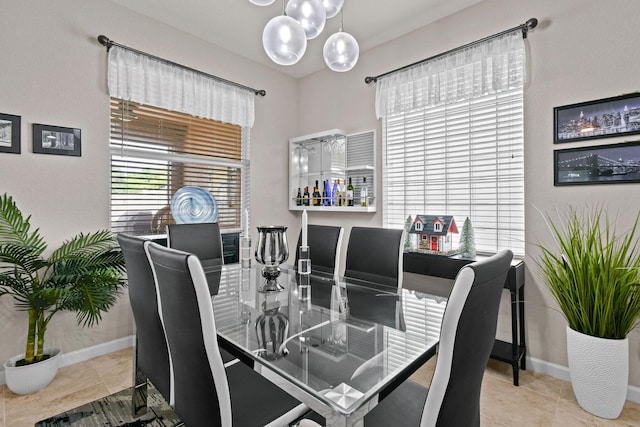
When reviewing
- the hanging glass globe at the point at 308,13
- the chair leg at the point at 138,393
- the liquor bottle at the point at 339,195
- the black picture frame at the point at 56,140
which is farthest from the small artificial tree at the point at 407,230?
the black picture frame at the point at 56,140

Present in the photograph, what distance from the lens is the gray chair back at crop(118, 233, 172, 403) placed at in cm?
123

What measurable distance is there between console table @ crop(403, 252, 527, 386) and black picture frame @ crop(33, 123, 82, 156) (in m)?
2.71

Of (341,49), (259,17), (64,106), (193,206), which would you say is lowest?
(193,206)

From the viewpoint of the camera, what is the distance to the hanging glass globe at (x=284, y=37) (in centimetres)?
148

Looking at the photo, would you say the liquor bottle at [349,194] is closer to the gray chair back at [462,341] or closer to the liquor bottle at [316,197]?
the liquor bottle at [316,197]

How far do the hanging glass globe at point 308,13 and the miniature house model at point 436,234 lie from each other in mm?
1728

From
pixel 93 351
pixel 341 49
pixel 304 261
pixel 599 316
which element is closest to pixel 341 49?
pixel 341 49

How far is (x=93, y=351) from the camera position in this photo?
2.49m

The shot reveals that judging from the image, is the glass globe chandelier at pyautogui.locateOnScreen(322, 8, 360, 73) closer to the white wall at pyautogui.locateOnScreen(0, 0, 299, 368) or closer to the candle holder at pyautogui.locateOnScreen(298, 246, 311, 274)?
the candle holder at pyautogui.locateOnScreen(298, 246, 311, 274)

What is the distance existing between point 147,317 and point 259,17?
2.61 m

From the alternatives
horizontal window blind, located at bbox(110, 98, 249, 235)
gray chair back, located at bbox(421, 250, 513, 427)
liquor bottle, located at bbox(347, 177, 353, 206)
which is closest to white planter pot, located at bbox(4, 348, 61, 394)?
horizontal window blind, located at bbox(110, 98, 249, 235)

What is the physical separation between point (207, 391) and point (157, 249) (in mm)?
474

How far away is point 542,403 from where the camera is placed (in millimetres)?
1929

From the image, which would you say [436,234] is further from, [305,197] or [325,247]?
[305,197]
